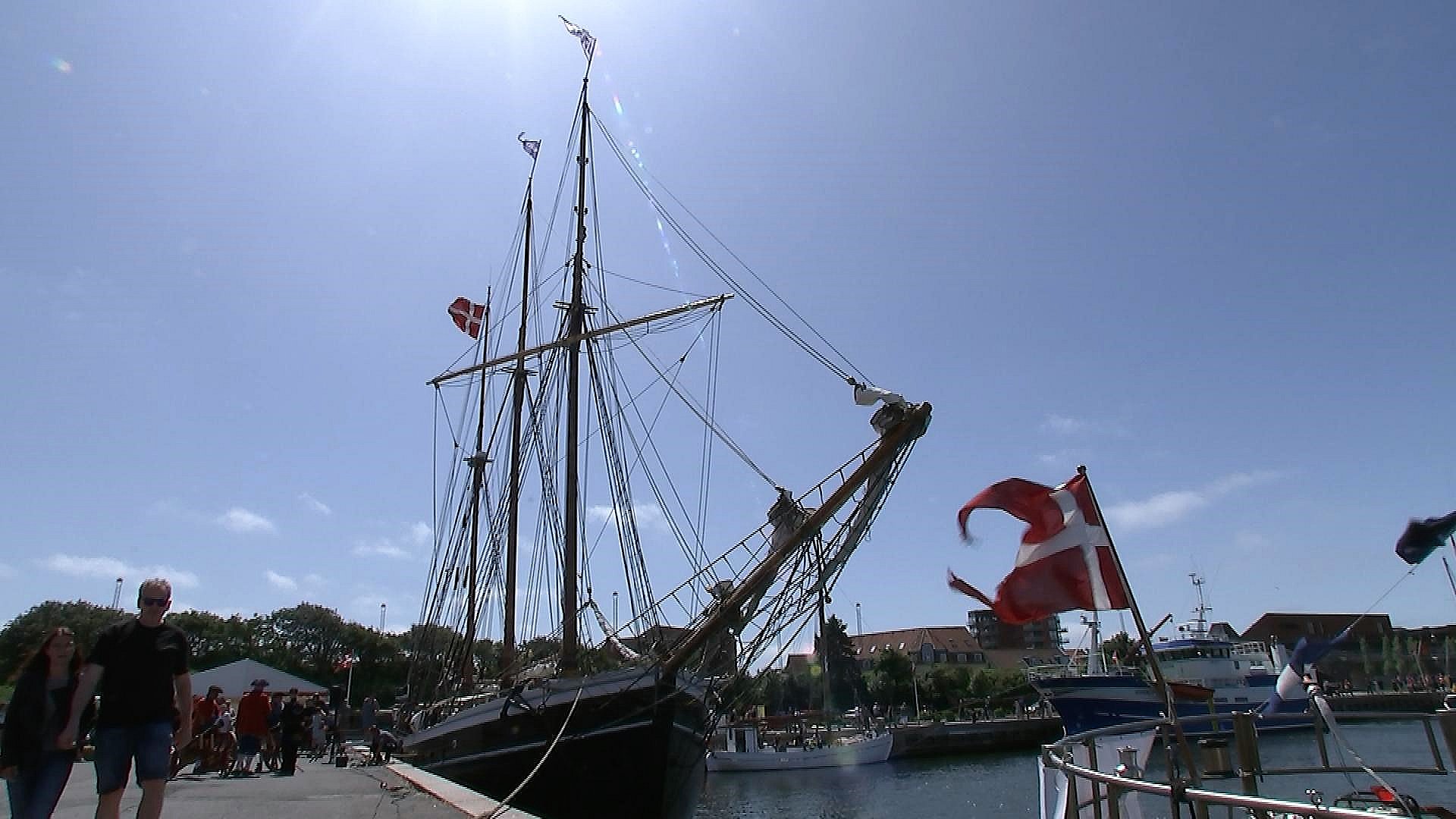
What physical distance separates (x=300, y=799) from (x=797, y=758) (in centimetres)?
4238

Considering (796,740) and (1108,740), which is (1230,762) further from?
(796,740)

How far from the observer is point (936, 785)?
39.7 meters

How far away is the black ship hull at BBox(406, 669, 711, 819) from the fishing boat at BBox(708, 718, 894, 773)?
31.8 meters

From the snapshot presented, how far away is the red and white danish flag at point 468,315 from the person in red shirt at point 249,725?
15935mm

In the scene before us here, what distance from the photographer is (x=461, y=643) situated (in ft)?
87.8

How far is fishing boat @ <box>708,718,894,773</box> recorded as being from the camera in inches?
1887

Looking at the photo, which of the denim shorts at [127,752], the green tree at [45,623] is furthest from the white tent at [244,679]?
the green tree at [45,623]

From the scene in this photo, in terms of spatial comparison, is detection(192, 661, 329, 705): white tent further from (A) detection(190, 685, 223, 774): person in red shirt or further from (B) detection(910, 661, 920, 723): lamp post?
(B) detection(910, 661, 920, 723): lamp post

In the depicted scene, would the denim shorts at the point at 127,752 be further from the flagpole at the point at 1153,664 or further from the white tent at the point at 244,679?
the white tent at the point at 244,679

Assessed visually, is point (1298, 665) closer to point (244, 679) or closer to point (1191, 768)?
point (1191, 768)

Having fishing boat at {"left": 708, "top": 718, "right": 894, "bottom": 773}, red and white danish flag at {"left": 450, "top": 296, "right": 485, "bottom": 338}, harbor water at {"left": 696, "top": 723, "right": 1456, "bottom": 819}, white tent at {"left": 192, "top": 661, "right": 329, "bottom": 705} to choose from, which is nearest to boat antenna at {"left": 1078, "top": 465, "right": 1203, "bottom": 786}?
harbor water at {"left": 696, "top": 723, "right": 1456, "bottom": 819}

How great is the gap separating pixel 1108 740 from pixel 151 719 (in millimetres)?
6309

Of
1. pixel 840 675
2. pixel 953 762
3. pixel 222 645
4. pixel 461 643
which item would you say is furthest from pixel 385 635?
pixel 461 643

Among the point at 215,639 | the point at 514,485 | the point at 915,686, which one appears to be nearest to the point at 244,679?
the point at 514,485
